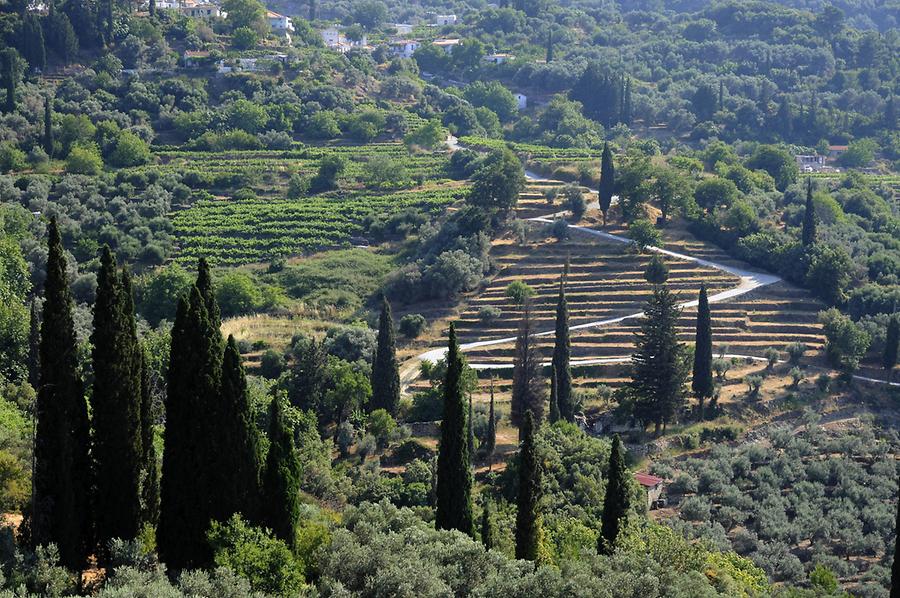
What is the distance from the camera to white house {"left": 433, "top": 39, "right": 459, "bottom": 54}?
119625 mm

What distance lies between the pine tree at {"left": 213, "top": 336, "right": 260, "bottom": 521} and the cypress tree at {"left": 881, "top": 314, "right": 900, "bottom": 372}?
41404 mm

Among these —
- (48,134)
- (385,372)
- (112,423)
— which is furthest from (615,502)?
(48,134)

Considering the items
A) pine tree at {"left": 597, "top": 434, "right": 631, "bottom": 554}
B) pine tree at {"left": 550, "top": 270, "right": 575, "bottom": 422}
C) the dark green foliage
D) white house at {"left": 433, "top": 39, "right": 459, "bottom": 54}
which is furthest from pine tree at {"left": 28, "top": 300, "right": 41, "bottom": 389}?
white house at {"left": 433, "top": 39, "right": 459, "bottom": 54}

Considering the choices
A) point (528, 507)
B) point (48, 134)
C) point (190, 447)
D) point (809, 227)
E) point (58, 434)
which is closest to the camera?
point (58, 434)

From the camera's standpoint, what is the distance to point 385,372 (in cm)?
5088

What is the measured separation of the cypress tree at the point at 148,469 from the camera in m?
28.9

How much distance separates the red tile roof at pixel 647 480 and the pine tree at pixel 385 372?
33.9ft

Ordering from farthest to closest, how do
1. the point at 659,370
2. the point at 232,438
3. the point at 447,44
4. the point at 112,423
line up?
the point at 447,44
the point at 659,370
the point at 112,423
the point at 232,438

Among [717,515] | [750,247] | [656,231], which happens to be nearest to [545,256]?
[656,231]

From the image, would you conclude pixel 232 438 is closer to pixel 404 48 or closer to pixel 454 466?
pixel 454 466

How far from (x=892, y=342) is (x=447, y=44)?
235 feet

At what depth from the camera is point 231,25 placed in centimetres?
10294

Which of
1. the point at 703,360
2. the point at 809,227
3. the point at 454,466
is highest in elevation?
the point at 809,227

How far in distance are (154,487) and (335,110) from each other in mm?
65329
